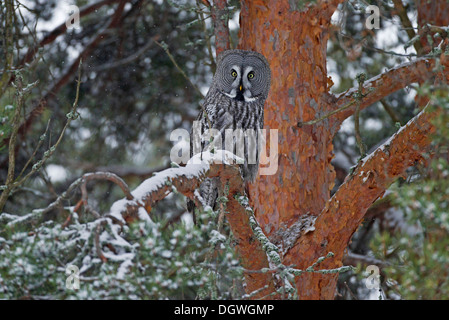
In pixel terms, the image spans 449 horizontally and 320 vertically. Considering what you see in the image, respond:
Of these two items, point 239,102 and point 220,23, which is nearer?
point 220,23

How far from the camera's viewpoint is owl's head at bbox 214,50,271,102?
2.88m

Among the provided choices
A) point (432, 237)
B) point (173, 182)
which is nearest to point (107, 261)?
point (173, 182)

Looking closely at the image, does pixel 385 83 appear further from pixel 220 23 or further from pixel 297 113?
pixel 220 23

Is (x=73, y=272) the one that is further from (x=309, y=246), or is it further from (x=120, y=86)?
(x=120, y=86)

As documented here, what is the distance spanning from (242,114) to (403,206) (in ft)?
5.96

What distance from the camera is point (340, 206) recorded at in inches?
A: 90.9

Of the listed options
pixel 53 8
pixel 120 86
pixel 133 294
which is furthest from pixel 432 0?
pixel 133 294

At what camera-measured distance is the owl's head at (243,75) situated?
288 cm

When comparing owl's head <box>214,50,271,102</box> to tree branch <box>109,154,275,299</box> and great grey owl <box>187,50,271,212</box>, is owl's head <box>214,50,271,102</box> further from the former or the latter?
tree branch <box>109,154,275,299</box>

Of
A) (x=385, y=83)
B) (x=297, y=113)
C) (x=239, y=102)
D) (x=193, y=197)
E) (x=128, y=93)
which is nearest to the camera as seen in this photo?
(x=193, y=197)

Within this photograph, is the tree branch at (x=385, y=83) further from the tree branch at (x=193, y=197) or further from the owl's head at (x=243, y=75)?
the tree branch at (x=193, y=197)

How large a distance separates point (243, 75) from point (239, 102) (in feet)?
0.55

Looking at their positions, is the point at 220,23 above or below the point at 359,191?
above

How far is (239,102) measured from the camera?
9.72ft
